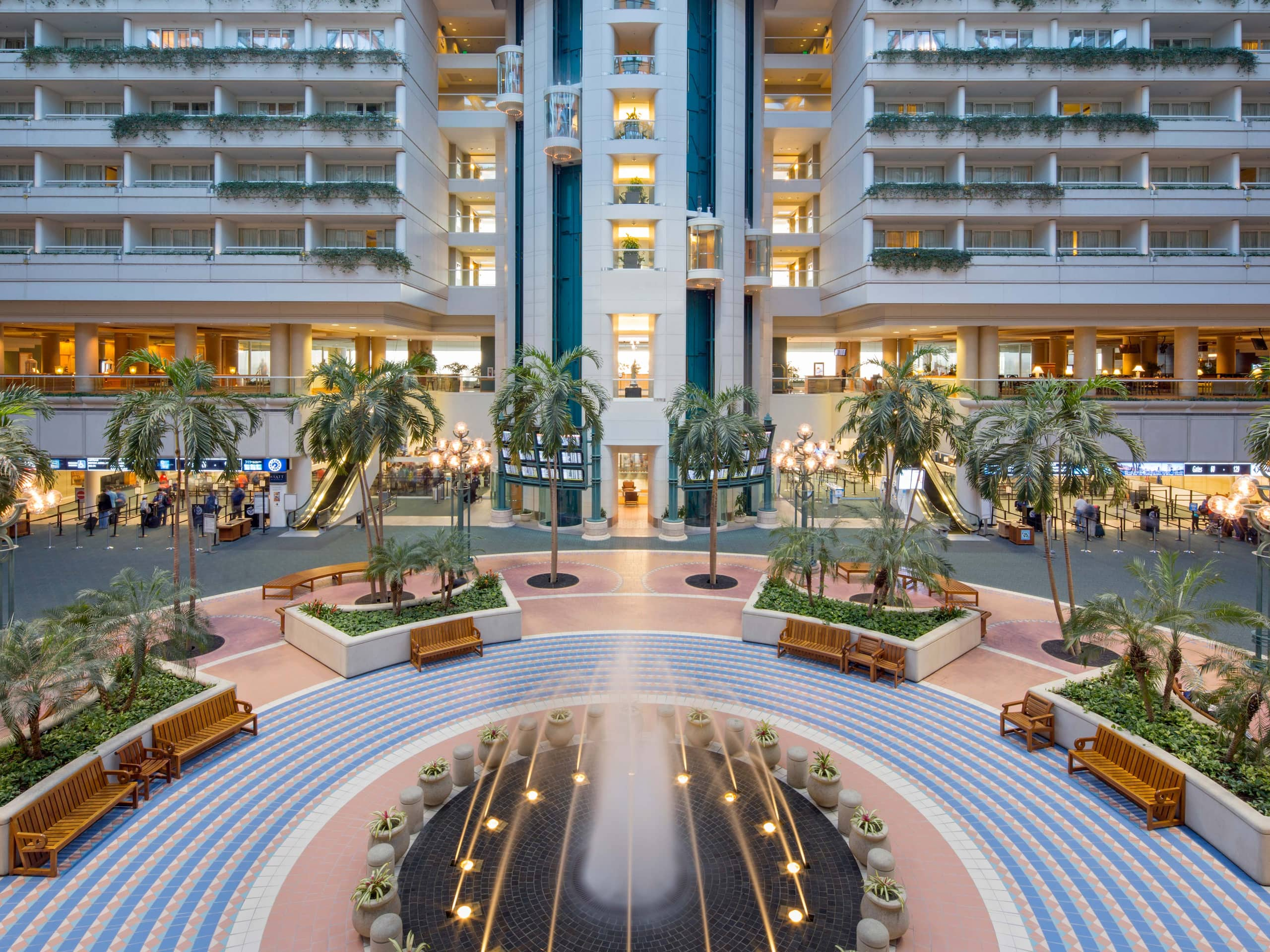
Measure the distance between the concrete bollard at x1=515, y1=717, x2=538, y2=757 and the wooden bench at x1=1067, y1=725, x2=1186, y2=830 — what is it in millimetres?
9264

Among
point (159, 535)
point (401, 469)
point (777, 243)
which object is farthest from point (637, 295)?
point (159, 535)

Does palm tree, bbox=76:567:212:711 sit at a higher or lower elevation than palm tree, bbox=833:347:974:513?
lower

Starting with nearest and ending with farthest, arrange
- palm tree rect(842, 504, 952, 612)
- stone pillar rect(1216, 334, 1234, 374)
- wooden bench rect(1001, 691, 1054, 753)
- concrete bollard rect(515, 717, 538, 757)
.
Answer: concrete bollard rect(515, 717, 538, 757) < wooden bench rect(1001, 691, 1054, 753) < palm tree rect(842, 504, 952, 612) < stone pillar rect(1216, 334, 1234, 374)

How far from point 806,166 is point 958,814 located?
37.0 metres

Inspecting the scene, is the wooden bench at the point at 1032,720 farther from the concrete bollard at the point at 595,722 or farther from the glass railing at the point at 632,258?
the glass railing at the point at 632,258

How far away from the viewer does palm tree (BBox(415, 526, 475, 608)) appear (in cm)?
1747

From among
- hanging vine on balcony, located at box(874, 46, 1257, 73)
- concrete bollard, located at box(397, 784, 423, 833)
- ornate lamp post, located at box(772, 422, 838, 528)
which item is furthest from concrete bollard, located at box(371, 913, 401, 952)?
hanging vine on balcony, located at box(874, 46, 1257, 73)

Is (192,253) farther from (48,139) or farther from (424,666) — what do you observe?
(424,666)

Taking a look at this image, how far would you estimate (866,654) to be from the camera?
632 inches

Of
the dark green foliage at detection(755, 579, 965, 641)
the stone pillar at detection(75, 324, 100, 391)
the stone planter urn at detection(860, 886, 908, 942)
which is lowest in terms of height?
the stone planter urn at detection(860, 886, 908, 942)

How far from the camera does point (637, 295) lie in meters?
29.8

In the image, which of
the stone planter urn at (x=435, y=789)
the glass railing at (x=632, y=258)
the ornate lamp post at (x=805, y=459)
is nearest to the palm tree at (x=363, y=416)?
the stone planter urn at (x=435, y=789)

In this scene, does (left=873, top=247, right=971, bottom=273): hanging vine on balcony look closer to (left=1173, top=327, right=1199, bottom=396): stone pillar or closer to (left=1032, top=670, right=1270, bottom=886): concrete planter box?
(left=1173, top=327, right=1199, bottom=396): stone pillar

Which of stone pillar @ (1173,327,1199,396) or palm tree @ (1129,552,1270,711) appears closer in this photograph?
palm tree @ (1129,552,1270,711)
